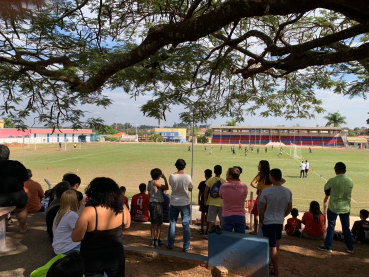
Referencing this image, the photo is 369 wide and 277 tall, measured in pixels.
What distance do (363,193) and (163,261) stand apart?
12669 mm

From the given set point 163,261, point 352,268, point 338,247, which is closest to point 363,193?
point 338,247

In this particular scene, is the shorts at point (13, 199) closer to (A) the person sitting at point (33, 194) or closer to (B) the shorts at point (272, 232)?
(A) the person sitting at point (33, 194)

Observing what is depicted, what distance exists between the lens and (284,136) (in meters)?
70.6

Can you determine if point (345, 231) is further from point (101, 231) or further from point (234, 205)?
point (101, 231)

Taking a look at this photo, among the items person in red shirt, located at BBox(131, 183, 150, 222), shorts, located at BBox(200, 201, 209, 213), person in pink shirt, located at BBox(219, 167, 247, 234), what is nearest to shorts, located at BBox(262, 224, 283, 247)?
person in pink shirt, located at BBox(219, 167, 247, 234)

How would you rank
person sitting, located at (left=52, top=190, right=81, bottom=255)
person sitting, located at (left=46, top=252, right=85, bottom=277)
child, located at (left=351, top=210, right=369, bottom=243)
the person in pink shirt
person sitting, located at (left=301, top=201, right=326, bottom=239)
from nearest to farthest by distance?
person sitting, located at (left=46, top=252, right=85, bottom=277)
person sitting, located at (left=52, top=190, right=81, bottom=255)
the person in pink shirt
child, located at (left=351, top=210, right=369, bottom=243)
person sitting, located at (left=301, top=201, right=326, bottom=239)

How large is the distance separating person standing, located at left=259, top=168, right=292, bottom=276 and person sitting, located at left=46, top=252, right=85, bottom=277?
2635 mm

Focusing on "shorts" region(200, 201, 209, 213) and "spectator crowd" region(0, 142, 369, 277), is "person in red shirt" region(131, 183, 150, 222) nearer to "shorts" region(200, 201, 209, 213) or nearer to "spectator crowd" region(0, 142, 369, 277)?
A: "spectator crowd" region(0, 142, 369, 277)

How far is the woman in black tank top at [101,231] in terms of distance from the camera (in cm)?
221

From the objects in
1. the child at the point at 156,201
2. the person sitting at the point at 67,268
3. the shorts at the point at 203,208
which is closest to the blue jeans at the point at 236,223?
the child at the point at 156,201

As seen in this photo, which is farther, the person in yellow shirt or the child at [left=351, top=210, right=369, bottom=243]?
the child at [left=351, top=210, right=369, bottom=243]

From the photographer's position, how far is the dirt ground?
3615 millimetres

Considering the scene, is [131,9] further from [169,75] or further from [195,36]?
[195,36]

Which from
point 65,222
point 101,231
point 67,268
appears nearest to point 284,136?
point 65,222
